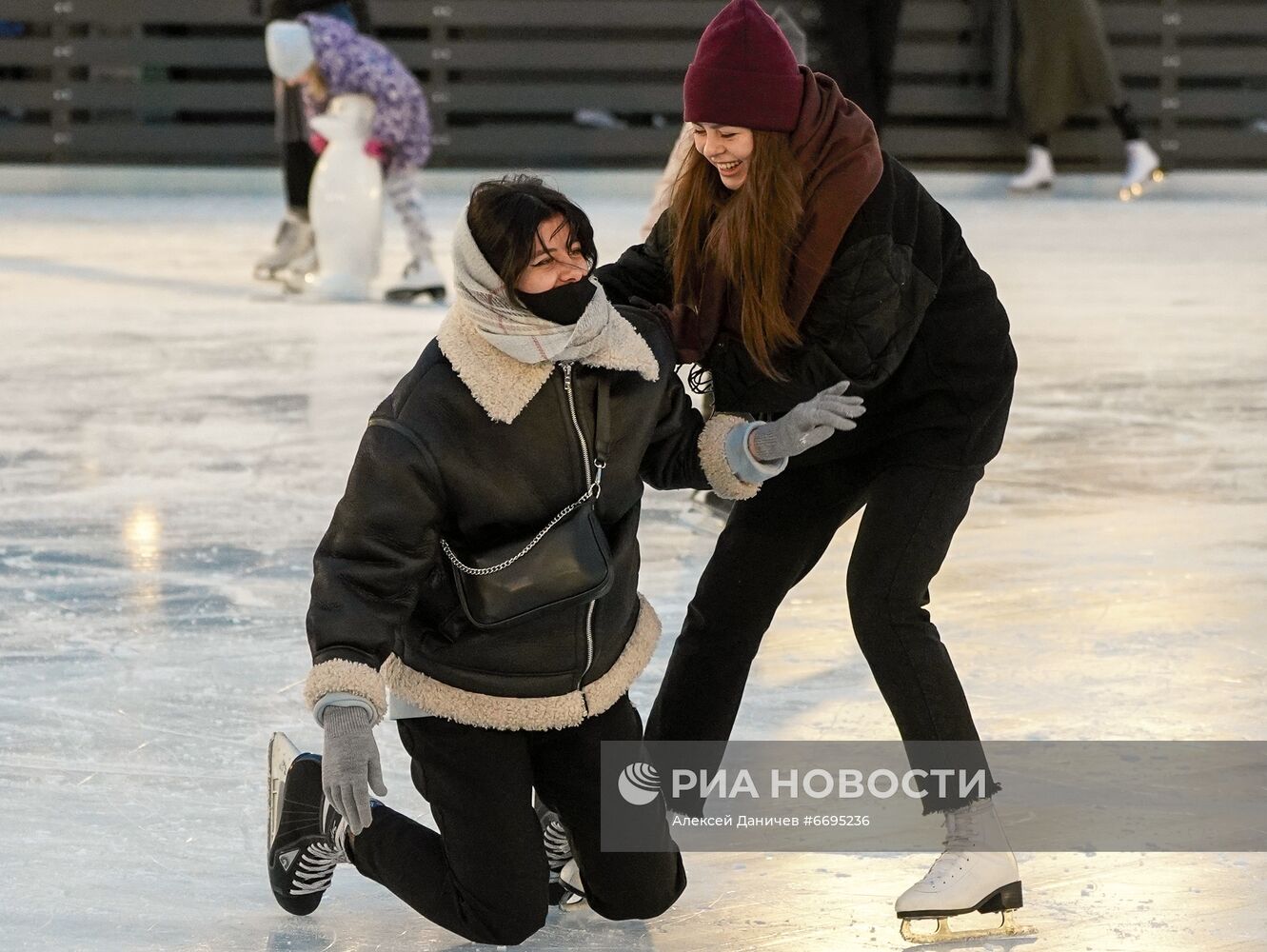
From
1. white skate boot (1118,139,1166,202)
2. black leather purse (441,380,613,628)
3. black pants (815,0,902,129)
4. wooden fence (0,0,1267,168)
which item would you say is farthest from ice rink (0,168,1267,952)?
wooden fence (0,0,1267,168)

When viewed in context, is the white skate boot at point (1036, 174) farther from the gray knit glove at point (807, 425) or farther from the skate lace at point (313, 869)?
the skate lace at point (313, 869)

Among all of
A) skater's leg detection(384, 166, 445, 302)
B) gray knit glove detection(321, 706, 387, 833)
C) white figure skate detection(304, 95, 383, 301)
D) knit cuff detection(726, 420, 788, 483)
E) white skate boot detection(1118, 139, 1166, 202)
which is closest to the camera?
gray knit glove detection(321, 706, 387, 833)

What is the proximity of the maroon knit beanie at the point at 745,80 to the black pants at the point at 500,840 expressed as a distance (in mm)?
652

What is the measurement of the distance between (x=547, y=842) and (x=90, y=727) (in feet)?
2.56

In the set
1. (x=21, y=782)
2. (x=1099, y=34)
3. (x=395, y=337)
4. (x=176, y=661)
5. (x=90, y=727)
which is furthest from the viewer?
(x=1099, y=34)

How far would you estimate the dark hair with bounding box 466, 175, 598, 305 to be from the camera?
6.07ft

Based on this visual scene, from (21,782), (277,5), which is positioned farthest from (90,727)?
(277,5)

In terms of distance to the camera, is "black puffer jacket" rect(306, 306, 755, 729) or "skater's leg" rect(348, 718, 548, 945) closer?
"black puffer jacket" rect(306, 306, 755, 729)

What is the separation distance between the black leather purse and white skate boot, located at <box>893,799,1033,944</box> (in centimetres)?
47

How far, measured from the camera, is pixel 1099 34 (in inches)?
431

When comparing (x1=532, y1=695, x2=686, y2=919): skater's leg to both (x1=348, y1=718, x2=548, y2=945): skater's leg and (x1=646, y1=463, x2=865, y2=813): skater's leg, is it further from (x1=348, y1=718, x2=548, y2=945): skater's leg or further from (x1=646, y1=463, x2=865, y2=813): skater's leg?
(x1=646, y1=463, x2=865, y2=813): skater's leg

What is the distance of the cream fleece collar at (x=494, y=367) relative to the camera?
6.15 ft

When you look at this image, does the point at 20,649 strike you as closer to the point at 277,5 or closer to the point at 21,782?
the point at 21,782

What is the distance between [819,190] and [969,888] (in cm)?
75
